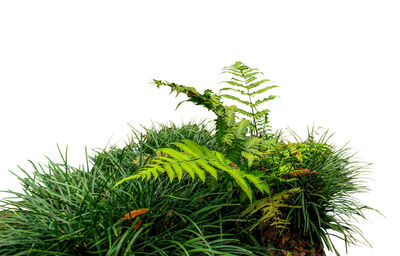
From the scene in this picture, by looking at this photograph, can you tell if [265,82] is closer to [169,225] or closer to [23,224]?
[169,225]

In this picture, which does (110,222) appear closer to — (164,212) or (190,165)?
(164,212)

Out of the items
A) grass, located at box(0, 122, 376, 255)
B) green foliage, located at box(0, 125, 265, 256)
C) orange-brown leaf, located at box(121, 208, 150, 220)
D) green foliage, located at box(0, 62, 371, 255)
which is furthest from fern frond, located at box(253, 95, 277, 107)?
orange-brown leaf, located at box(121, 208, 150, 220)

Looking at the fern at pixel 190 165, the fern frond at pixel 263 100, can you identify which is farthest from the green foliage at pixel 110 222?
the fern frond at pixel 263 100

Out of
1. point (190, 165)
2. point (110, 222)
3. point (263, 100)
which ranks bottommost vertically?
point (110, 222)

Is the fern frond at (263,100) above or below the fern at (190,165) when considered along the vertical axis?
above

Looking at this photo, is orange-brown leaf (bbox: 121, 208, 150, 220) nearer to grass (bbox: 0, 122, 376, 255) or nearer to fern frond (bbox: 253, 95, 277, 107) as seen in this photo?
grass (bbox: 0, 122, 376, 255)

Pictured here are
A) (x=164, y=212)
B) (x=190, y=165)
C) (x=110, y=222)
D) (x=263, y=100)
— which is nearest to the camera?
(x=190, y=165)

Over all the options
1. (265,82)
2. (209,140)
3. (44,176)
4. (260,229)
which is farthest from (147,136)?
(260,229)

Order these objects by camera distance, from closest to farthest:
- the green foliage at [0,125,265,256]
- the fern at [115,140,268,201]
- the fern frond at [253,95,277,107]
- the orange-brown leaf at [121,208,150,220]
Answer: the fern at [115,140,268,201] < the green foliage at [0,125,265,256] < the orange-brown leaf at [121,208,150,220] < the fern frond at [253,95,277,107]

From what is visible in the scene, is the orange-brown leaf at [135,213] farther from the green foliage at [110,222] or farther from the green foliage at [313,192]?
the green foliage at [313,192]

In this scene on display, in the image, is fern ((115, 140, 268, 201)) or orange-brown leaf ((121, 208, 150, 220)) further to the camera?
orange-brown leaf ((121, 208, 150, 220))

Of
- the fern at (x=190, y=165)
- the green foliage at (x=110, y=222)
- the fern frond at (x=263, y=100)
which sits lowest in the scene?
the green foliage at (x=110, y=222)

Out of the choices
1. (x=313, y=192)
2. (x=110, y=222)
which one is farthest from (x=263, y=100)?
(x=110, y=222)

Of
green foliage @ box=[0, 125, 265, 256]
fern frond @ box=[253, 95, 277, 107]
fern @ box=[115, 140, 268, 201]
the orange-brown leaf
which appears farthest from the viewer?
fern frond @ box=[253, 95, 277, 107]
